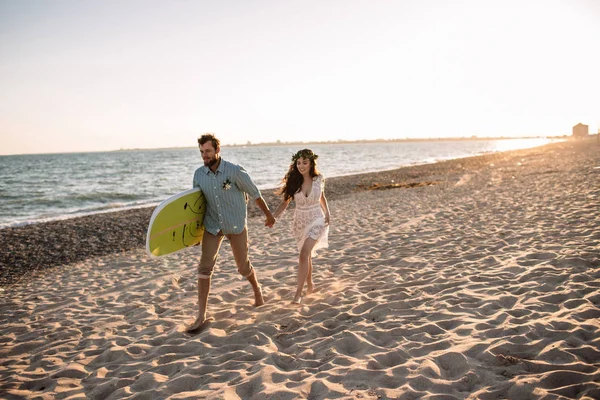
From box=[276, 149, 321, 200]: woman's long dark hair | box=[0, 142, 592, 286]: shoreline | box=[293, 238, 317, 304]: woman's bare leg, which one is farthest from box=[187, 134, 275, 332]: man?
box=[0, 142, 592, 286]: shoreline

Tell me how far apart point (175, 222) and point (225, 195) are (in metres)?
0.81

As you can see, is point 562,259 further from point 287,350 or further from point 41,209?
point 41,209

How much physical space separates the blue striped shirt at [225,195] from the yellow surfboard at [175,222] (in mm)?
230

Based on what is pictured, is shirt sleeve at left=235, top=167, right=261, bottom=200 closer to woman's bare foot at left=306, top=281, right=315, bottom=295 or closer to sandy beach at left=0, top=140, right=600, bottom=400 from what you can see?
sandy beach at left=0, top=140, right=600, bottom=400

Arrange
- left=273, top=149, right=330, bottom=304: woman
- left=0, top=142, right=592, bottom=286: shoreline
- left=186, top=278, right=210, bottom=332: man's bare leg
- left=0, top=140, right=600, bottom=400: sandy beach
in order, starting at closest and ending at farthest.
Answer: left=0, top=140, right=600, bottom=400: sandy beach, left=186, top=278, right=210, bottom=332: man's bare leg, left=273, top=149, right=330, bottom=304: woman, left=0, top=142, right=592, bottom=286: shoreline

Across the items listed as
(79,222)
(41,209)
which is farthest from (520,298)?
(41,209)

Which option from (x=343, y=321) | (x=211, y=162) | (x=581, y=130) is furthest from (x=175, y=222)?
(x=581, y=130)

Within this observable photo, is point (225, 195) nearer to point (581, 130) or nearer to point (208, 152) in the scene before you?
point (208, 152)

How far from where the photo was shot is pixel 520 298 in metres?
4.39

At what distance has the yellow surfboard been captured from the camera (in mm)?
4609

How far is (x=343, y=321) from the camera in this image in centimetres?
439

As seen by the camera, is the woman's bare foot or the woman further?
the woman's bare foot

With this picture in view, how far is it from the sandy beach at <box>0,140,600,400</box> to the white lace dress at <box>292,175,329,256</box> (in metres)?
0.89

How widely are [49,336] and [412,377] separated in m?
4.20
